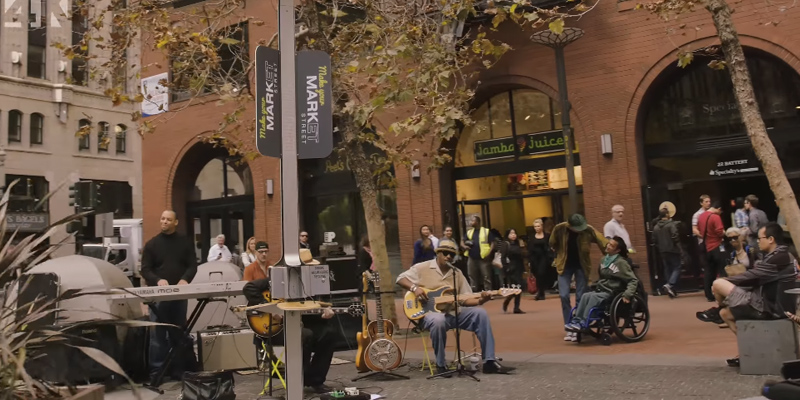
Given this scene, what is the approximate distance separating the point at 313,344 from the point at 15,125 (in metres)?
38.5

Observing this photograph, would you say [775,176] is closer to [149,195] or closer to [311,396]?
[311,396]

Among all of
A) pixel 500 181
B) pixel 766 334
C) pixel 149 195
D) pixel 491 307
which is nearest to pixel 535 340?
pixel 766 334

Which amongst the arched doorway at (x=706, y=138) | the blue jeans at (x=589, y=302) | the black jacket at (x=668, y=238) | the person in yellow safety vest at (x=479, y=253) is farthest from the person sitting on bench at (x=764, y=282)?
the arched doorway at (x=706, y=138)

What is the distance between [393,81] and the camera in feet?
34.1

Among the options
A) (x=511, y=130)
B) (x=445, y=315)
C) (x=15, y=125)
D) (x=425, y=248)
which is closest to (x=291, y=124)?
(x=445, y=315)

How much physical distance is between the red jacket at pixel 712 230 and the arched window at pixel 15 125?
1494 inches

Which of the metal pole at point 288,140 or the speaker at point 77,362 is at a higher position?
the metal pole at point 288,140

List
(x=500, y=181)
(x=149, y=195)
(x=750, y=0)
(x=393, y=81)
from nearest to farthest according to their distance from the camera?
1. (x=393, y=81)
2. (x=750, y=0)
3. (x=500, y=181)
4. (x=149, y=195)

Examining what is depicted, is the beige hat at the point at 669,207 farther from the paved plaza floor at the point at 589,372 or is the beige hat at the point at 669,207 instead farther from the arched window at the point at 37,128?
the arched window at the point at 37,128

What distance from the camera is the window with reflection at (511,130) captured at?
18.1 metres

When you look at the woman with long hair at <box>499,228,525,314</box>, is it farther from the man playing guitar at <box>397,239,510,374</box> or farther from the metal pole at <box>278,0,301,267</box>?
the metal pole at <box>278,0,301,267</box>

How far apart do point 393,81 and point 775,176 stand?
207 inches

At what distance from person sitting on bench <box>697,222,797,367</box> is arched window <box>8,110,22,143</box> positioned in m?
40.8

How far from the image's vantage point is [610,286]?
31.9 feet
